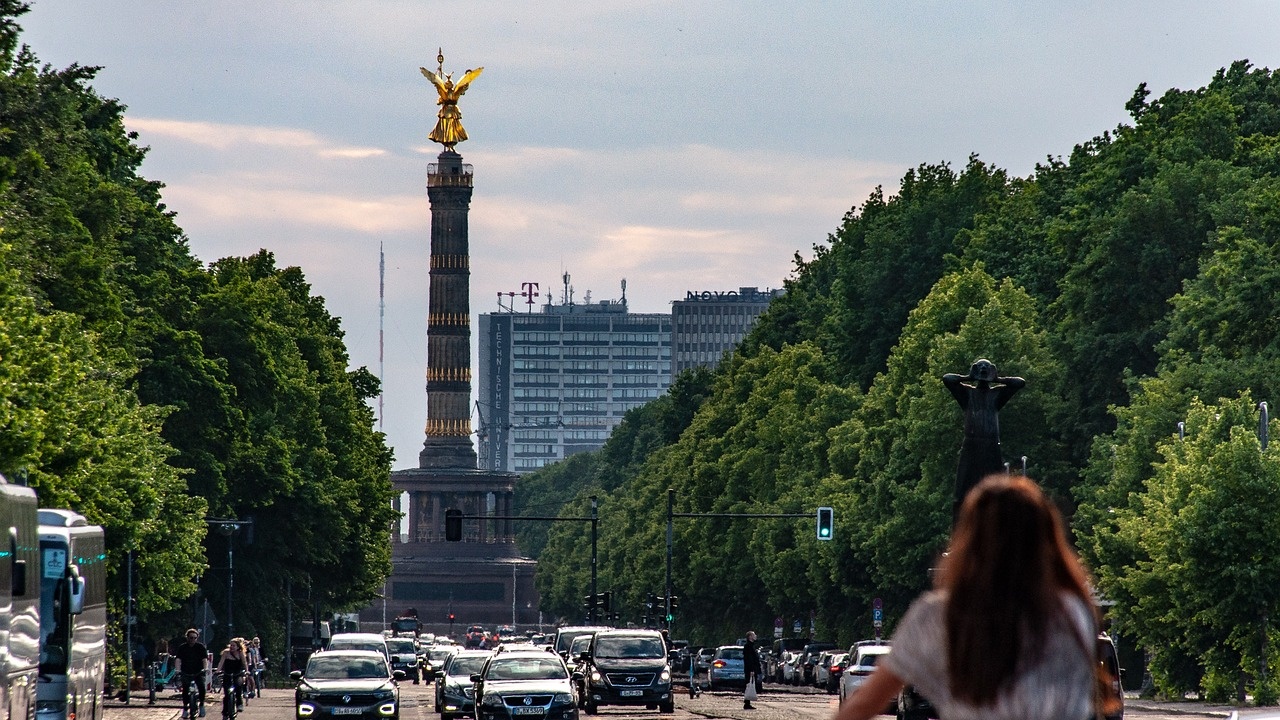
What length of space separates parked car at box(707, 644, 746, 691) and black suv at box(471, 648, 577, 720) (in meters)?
31.8

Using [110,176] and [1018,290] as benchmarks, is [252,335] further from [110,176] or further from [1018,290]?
[1018,290]

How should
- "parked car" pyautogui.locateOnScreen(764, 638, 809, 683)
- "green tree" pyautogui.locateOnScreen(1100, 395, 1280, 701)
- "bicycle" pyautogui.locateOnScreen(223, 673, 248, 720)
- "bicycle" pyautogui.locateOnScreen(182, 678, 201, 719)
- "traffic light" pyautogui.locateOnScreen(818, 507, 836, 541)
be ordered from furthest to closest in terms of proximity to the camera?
1. "parked car" pyautogui.locateOnScreen(764, 638, 809, 683)
2. "traffic light" pyautogui.locateOnScreen(818, 507, 836, 541)
3. "green tree" pyautogui.locateOnScreen(1100, 395, 1280, 701)
4. "bicycle" pyautogui.locateOnScreen(182, 678, 201, 719)
5. "bicycle" pyautogui.locateOnScreen(223, 673, 248, 720)

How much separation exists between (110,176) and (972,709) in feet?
179

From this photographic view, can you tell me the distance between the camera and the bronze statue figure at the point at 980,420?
29.7 m

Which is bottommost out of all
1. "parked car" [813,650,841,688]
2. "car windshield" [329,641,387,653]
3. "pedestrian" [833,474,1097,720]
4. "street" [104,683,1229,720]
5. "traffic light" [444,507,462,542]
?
"street" [104,683,1229,720]

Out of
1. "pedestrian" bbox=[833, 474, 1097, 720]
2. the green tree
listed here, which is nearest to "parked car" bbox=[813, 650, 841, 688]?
the green tree

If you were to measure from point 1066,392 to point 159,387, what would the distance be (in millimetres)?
25574

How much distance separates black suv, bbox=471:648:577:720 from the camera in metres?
34.6

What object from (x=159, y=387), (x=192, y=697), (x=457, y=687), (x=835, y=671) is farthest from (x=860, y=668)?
(x=159, y=387)

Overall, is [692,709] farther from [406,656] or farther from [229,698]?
[406,656]

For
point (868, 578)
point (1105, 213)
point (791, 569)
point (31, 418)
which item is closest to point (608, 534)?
point (791, 569)

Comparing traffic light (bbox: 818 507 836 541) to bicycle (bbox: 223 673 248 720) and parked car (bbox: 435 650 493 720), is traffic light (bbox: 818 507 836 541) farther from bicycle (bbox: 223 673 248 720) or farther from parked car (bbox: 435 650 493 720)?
bicycle (bbox: 223 673 248 720)

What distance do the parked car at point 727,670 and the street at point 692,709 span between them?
7.10 meters

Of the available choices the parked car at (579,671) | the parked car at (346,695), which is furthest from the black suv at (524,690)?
the parked car at (579,671)
